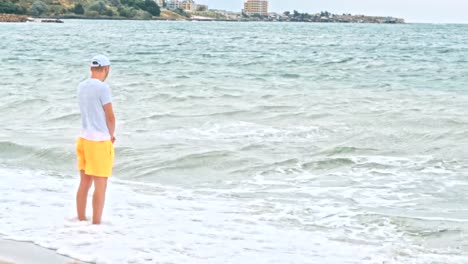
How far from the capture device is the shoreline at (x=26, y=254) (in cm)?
614

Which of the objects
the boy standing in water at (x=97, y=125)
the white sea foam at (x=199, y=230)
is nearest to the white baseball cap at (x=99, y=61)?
the boy standing in water at (x=97, y=125)

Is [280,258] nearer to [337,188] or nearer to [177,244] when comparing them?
[177,244]

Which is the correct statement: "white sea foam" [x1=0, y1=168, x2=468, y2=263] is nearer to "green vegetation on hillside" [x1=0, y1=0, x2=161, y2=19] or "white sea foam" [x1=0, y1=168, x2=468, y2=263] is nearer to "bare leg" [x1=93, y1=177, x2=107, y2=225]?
"bare leg" [x1=93, y1=177, x2=107, y2=225]

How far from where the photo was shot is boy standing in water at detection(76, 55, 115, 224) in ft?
23.3

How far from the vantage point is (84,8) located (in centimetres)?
18212

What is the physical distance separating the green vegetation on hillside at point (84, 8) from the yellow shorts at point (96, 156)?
15083 cm

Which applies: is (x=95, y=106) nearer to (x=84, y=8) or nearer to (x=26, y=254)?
(x=26, y=254)

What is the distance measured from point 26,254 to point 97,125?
1369 millimetres

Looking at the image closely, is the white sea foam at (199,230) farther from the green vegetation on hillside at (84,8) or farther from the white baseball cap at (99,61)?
the green vegetation on hillside at (84,8)

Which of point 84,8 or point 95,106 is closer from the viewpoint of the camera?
point 95,106

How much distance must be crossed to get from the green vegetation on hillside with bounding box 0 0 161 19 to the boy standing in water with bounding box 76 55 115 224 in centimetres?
15083

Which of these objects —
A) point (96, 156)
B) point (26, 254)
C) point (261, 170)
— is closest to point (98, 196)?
point (96, 156)

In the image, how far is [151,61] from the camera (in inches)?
1452

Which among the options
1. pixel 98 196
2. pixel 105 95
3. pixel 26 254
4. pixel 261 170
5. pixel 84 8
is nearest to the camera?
pixel 26 254
